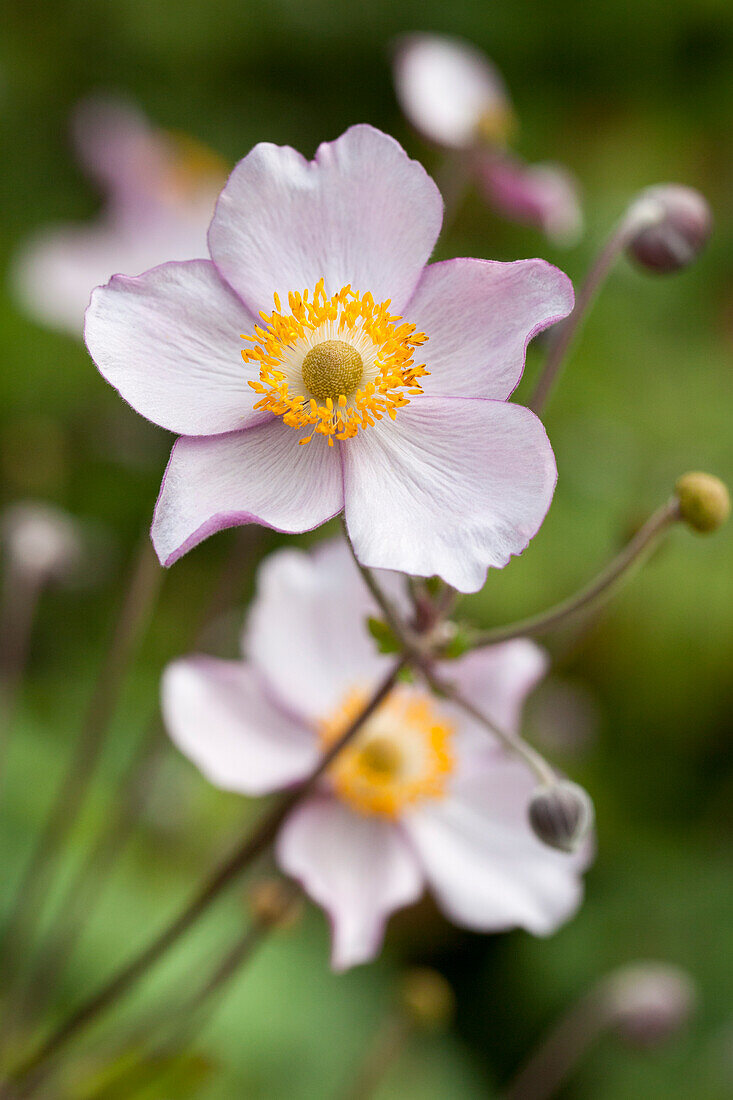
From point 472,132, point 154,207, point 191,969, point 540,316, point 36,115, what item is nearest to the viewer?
point 540,316

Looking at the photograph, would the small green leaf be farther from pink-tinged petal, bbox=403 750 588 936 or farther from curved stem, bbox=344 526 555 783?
pink-tinged petal, bbox=403 750 588 936

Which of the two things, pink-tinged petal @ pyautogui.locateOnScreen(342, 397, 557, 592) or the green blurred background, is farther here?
the green blurred background

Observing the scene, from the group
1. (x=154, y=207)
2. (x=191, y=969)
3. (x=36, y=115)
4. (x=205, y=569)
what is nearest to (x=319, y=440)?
(x=191, y=969)

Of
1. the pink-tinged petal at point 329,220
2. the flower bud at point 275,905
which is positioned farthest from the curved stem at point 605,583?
the flower bud at point 275,905

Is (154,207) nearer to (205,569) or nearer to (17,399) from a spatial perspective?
(17,399)

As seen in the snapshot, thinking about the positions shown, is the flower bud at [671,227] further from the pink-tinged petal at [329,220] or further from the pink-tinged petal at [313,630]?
the pink-tinged petal at [313,630]

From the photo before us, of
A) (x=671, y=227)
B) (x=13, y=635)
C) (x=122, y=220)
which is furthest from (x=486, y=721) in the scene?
(x=122, y=220)

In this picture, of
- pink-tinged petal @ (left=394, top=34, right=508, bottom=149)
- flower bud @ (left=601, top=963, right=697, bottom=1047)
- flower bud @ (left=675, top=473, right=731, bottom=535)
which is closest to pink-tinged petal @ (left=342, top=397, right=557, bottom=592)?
flower bud @ (left=675, top=473, right=731, bottom=535)
